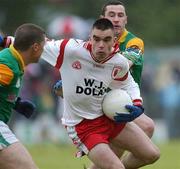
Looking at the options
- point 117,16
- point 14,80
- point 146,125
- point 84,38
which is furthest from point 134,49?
point 84,38

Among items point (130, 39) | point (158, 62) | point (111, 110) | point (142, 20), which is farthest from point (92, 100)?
point (142, 20)

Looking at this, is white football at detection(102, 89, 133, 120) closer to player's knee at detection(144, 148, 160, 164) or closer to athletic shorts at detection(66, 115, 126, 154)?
athletic shorts at detection(66, 115, 126, 154)

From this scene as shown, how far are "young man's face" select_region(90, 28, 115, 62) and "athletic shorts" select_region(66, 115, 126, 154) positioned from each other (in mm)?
931

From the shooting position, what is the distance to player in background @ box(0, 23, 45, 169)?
38.5 ft

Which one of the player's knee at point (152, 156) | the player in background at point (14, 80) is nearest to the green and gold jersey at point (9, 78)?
the player in background at point (14, 80)

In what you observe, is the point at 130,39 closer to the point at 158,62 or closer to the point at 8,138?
the point at 8,138

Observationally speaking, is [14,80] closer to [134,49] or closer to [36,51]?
[36,51]

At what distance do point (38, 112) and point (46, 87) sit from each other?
0.77 meters

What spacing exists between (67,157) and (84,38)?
6.83 meters

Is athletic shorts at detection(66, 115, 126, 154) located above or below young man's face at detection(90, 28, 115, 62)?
below

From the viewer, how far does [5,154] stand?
38.6 feet

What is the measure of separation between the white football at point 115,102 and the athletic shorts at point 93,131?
0.15 metres

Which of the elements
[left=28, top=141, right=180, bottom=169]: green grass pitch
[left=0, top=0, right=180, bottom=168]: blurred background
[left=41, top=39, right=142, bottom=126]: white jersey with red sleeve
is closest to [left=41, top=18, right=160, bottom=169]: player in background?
[left=41, top=39, right=142, bottom=126]: white jersey with red sleeve

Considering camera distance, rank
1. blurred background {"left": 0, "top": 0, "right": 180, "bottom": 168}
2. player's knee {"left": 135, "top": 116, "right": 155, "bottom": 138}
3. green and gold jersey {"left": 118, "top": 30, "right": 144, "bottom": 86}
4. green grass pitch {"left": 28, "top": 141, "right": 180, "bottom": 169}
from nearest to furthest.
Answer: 1. green and gold jersey {"left": 118, "top": 30, "right": 144, "bottom": 86}
2. player's knee {"left": 135, "top": 116, "right": 155, "bottom": 138}
3. green grass pitch {"left": 28, "top": 141, "right": 180, "bottom": 169}
4. blurred background {"left": 0, "top": 0, "right": 180, "bottom": 168}
